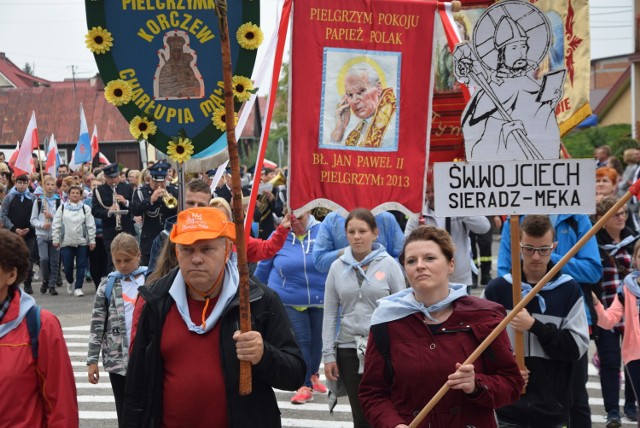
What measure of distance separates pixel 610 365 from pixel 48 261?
1211 centimetres

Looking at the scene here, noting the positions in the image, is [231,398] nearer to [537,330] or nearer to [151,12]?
[537,330]

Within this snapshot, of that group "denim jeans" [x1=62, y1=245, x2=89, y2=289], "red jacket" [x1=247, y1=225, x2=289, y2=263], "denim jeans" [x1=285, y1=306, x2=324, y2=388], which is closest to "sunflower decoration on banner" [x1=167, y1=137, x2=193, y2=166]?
"red jacket" [x1=247, y1=225, x2=289, y2=263]

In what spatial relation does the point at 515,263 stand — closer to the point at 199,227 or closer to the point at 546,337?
the point at 546,337

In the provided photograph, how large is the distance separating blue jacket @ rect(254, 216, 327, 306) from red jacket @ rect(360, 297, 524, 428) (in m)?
4.36

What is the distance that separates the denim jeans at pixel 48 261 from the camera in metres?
17.5

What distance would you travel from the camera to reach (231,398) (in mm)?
4145

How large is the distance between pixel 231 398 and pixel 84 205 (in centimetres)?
1341

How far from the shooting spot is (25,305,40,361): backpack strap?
422 centimetres

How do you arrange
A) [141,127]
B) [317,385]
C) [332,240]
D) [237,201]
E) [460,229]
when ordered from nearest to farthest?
1. [237,201]
2. [141,127]
3. [332,240]
4. [460,229]
5. [317,385]

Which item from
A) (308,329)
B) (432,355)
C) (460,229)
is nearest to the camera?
(432,355)

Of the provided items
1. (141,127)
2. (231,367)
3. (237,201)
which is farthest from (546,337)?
(141,127)

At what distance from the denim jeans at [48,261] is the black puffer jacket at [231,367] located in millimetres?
13556

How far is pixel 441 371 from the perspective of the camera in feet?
14.0

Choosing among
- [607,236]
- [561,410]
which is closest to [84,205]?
[607,236]
